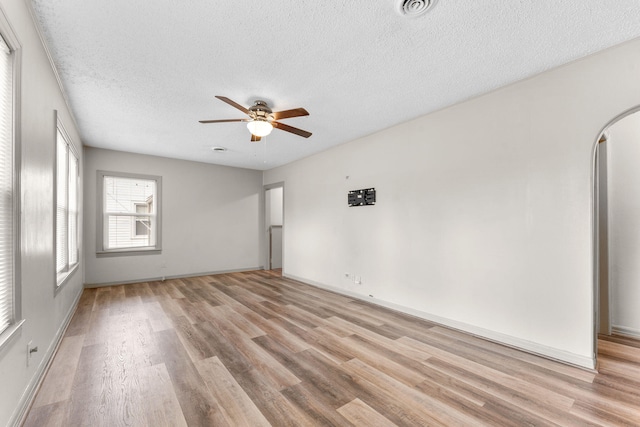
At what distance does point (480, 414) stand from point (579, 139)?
2443mm

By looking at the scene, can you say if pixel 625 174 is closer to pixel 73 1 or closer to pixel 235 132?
pixel 235 132

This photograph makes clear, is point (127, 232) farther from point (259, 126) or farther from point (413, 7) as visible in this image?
point (413, 7)

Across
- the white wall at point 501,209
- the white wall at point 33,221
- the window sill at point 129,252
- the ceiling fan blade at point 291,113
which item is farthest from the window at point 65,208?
the white wall at point 501,209

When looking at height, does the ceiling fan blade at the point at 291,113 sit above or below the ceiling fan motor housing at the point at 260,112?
below

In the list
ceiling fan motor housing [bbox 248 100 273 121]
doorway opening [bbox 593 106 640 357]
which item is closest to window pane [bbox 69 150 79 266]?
ceiling fan motor housing [bbox 248 100 273 121]

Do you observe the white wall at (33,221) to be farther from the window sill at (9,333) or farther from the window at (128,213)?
the window at (128,213)

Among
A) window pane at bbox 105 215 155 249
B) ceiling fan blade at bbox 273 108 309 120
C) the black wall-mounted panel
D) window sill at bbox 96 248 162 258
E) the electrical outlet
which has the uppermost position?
ceiling fan blade at bbox 273 108 309 120

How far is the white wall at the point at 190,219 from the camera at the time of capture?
17.9 feet

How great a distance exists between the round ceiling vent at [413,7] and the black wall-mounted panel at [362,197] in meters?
2.68

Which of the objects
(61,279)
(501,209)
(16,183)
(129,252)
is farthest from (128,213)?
(501,209)

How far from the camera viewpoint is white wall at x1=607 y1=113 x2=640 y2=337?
10.2ft

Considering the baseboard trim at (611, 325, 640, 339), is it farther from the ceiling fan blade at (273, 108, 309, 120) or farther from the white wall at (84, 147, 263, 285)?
the white wall at (84, 147, 263, 285)

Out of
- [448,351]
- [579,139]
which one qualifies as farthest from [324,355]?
[579,139]

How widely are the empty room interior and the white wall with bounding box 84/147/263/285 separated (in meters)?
1.06
